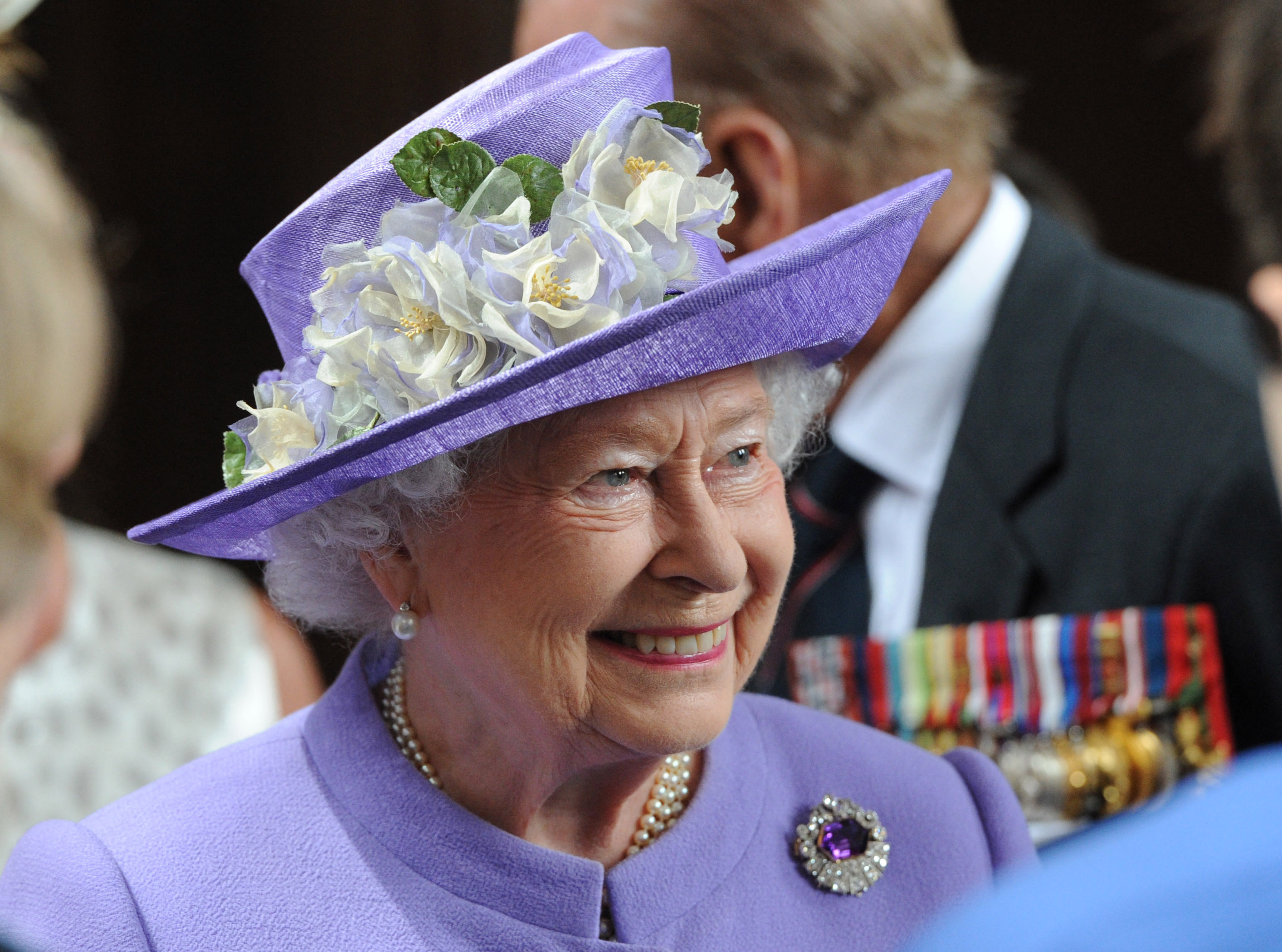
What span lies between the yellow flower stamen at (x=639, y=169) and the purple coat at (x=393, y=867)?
1.90 ft

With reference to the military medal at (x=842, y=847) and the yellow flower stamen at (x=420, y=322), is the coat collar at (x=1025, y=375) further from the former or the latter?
the yellow flower stamen at (x=420, y=322)

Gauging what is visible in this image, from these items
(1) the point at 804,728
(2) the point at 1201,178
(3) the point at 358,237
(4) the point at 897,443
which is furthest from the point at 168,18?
(2) the point at 1201,178

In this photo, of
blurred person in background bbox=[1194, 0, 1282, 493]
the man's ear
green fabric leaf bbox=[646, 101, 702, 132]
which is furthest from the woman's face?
the man's ear

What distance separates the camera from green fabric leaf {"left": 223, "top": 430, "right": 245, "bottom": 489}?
138 cm

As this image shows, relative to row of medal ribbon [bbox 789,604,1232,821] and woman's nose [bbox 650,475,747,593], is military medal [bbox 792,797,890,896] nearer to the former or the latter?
woman's nose [bbox 650,475,747,593]

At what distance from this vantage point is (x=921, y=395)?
93.1 inches

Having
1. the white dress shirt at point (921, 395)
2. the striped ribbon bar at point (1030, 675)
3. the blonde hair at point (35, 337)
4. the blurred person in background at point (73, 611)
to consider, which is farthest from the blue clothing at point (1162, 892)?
the blonde hair at point (35, 337)

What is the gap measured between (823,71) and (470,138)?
1.16m

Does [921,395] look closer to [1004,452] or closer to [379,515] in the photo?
[1004,452]

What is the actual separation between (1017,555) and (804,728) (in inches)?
27.3

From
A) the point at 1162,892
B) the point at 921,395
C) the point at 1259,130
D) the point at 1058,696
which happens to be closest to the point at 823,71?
the point at 921,395

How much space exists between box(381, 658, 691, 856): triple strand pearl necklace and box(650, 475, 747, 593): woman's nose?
248 millimetres

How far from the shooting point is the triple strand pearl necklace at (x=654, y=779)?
1473mm

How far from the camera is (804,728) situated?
163 cm
